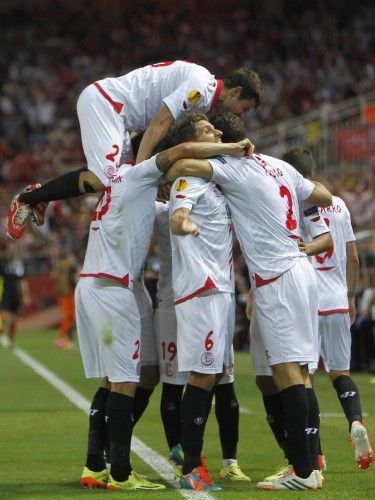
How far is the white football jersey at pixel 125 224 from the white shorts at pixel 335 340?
208 cm

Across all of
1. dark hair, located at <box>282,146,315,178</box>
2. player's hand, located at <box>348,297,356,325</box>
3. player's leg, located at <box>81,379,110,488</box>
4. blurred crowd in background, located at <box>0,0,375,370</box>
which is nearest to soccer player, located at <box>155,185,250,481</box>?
player's leg, located at <box>81,379,110,488</box>

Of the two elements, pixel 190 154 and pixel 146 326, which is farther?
pixel 146 326

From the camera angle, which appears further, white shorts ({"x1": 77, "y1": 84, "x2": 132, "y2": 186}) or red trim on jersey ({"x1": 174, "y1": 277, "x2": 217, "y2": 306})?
white shorts ({"x1": 77, "y1": 84, "x2": 132, "y2": 186})

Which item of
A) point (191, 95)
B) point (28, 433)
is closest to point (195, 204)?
point (191, 95)

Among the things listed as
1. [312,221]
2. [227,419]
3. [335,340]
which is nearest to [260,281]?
[312,221]

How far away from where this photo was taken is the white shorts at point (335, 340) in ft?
33.5

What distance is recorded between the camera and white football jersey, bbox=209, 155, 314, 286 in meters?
8.48

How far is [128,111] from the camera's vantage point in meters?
9.16

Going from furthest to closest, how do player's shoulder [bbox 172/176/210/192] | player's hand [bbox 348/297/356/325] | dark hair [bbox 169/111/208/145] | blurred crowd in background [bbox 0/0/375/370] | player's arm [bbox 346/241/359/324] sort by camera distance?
1. blurred crowd in background [bbox 0/0/375/370]
2. player's hand [bbox 348/297/356/325]
3. player's arm [bbox 346/241/359/324]
4. dark hair [bbox 169/111/208/145]
5. player's shoulder [bbox 172/176/210/192]

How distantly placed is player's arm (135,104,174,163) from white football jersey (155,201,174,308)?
39 centimetres

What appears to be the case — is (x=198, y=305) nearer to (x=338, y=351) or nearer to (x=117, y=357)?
(x=117, y=357)

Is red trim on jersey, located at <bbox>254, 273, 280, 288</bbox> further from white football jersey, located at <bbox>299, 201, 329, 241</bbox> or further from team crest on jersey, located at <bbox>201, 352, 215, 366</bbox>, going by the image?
white football jersey, located at <bbox>299, 201, 329, 241</bbox>

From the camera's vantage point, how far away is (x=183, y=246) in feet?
Answer: 27.7

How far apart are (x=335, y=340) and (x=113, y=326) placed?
227 cm
